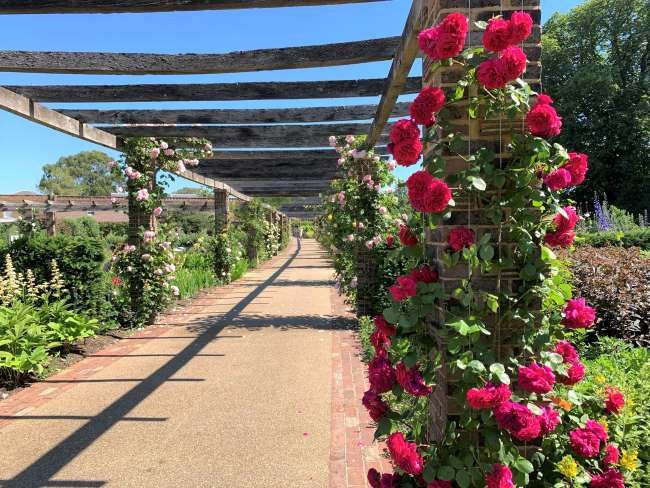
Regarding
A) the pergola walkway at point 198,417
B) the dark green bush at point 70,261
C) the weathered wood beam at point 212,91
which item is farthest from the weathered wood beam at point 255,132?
the pergola walkway at point 198,417

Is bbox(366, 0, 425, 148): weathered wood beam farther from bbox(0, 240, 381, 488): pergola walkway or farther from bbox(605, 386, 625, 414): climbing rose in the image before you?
bbox(0, 240, 381, 488): pergola walkway

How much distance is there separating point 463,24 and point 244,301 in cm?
864

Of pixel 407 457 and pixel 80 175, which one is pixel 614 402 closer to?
pixel 407 457

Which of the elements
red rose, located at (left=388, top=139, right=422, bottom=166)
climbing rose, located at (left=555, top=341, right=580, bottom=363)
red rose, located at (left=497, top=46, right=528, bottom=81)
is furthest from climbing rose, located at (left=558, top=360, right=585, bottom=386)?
red rose, located at (left=497, top=46, right=528, bottom=81)

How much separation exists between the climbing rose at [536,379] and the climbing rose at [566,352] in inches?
10.8

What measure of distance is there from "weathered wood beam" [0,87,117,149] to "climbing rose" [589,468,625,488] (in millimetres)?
5511

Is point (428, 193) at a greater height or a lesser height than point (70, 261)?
greater

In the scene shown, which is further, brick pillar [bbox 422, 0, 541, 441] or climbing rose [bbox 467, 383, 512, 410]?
brick pillar [bbox 422, 0, 541, 441]

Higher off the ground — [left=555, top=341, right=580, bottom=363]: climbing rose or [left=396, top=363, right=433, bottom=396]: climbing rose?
[left=555, top=341, right=580, bottom=363]: climbing rose

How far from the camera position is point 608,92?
2375 centimetres

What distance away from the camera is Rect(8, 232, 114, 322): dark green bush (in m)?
6.08

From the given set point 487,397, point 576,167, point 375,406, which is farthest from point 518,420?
point 576,167

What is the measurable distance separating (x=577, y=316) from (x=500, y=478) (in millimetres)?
692

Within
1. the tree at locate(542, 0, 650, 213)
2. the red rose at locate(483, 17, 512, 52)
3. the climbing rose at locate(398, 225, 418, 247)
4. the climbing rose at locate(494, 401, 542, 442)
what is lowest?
the climbing rose at locate(494, 401, 542, 442)
